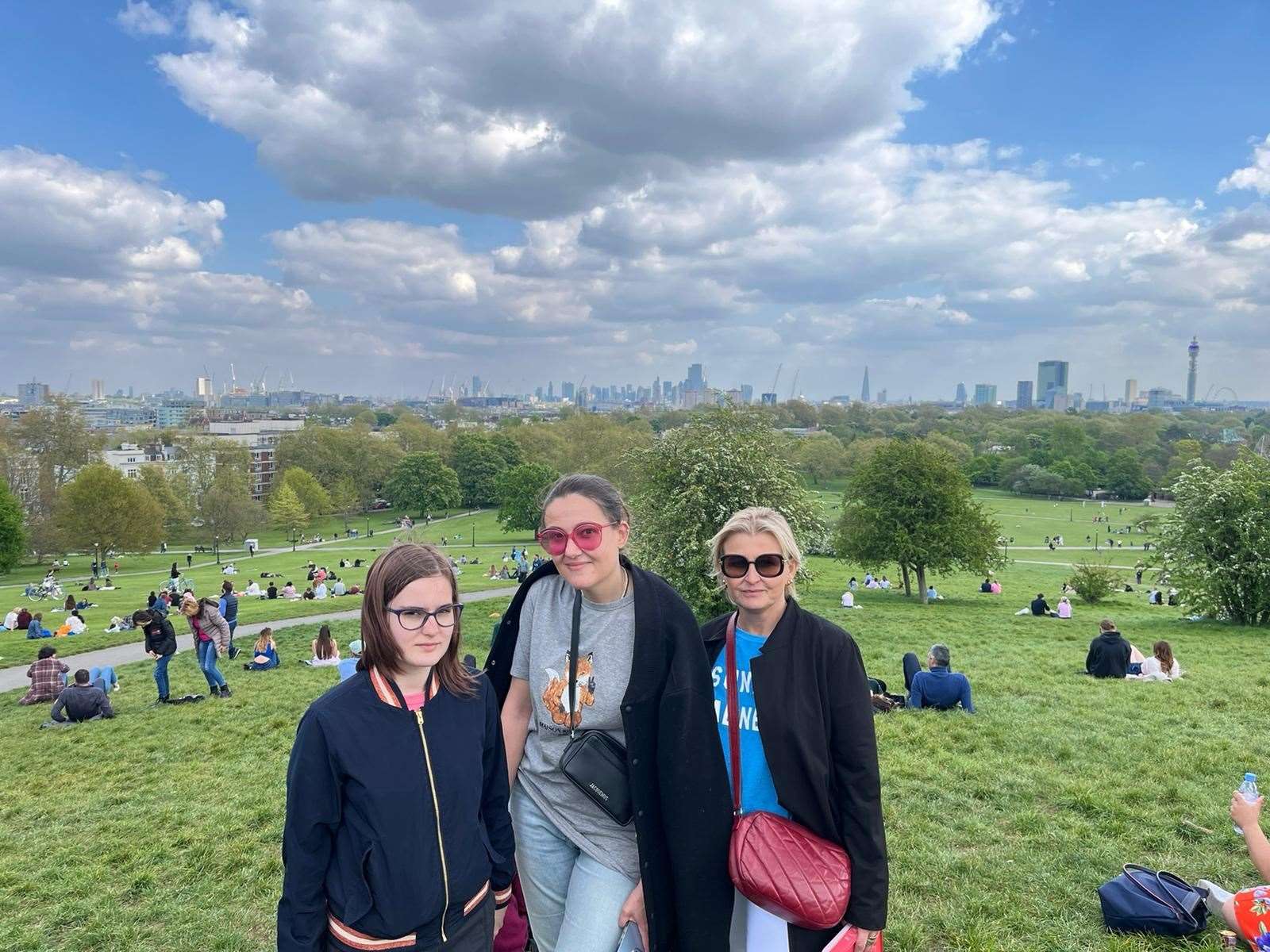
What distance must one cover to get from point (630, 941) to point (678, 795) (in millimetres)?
657

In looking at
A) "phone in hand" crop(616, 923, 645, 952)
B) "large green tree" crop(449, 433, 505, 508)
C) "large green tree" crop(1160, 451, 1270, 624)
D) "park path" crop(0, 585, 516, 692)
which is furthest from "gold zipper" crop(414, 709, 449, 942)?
"large green tree" crop(449, 433, 505, 508)

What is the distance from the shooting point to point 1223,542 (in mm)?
24844

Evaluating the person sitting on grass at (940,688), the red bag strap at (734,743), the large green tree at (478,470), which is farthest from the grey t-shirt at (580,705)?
the large green tree at (478,470)

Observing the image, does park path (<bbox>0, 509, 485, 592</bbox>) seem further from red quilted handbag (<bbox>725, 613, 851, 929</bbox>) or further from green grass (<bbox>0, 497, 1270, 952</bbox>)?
red quilted handbag (<bbox>725, 613, 851, 929</bbox>)

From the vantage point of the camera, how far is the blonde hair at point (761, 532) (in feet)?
11.2

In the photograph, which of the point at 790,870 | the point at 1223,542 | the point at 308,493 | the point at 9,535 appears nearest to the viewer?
the point at 790,870

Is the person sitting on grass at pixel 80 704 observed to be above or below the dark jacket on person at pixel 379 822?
below

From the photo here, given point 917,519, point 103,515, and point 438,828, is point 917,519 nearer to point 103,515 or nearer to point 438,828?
point 438,828

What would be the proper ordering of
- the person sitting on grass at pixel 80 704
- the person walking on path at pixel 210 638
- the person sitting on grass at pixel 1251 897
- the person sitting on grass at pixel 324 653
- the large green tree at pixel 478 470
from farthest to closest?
1. the large green tree at pixel 478 470
2. the person sitting on grass at pixel 324 653
3. the person walking on path at pixel 210 638
4. the person sitting on grass at pixel 80 704
5. the person sitting on grass at pixel 1251 897

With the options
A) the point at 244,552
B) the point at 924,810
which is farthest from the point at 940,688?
the point at 244,552

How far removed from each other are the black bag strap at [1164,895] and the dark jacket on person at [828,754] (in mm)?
2931

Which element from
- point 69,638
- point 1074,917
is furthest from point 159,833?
point 69,638

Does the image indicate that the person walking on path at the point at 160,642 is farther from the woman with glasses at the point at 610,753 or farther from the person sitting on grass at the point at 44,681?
the woman with glasses at the point at 610,753

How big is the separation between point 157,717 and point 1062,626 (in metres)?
23.5
